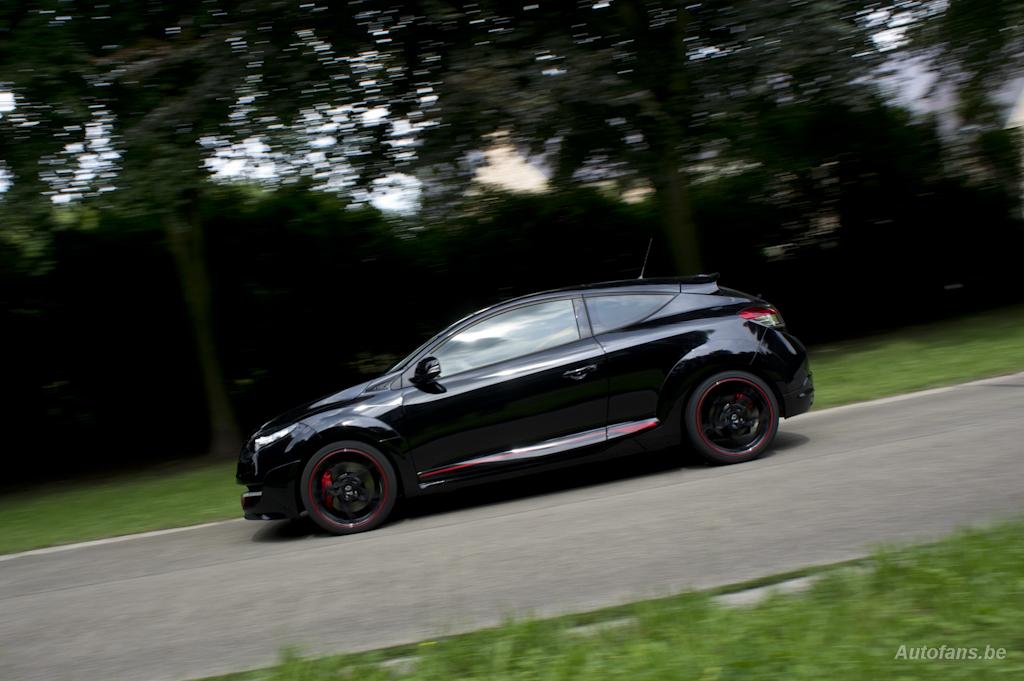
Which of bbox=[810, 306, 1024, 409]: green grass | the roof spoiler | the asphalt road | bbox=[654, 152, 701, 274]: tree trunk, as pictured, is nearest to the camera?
the asphalt road

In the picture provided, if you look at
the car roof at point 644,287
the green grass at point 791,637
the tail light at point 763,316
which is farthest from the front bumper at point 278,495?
the tail light at point 763,316

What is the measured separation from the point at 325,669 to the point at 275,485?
10.5ft

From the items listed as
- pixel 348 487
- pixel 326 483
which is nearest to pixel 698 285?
pixel 348 487

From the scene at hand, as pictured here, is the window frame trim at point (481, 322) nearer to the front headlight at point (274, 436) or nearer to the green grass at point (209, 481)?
the front headlight at point (274, 436)

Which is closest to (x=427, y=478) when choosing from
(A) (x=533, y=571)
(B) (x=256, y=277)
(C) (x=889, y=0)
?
(A) (x=533, y=571)

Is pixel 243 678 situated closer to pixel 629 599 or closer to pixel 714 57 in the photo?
pixel 629 599

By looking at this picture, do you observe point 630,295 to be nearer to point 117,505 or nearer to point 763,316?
point 763,316

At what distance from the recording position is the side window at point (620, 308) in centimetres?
754

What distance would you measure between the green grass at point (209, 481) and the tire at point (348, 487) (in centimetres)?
198

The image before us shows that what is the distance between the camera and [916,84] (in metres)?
16.0

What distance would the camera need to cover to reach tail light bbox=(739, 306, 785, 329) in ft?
25.1

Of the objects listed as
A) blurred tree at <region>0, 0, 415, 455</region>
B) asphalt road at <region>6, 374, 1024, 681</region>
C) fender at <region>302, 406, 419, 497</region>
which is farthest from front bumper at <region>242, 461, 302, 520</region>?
blurred tree at <region>0, 0, 415, 455</region>

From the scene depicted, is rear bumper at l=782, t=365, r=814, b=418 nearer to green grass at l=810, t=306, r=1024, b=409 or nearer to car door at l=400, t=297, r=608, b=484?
car door at l=400, t=297, r=608, b=484

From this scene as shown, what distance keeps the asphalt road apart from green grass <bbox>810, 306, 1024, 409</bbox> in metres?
2.06
